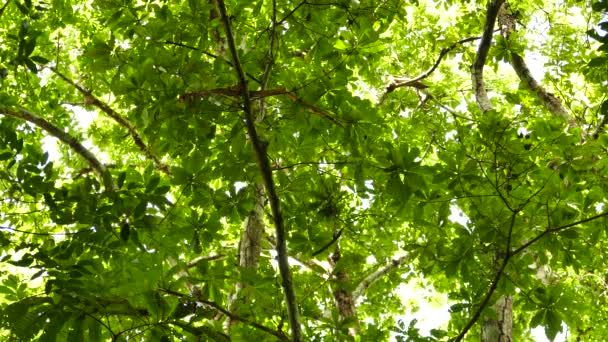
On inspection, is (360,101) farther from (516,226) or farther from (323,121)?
(516,226)

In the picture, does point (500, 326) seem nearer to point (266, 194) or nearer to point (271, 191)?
point (266, 194)

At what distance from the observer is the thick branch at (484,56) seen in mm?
4555

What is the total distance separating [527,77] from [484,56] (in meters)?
0.85

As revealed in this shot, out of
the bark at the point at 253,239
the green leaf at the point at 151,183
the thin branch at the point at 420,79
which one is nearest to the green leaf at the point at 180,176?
the green leaf at the point at 151,183

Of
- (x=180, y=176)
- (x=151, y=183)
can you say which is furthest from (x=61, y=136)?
(x=151, y=183)

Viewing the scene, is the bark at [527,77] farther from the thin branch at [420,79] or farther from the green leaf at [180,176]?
the green leaf at [180,176]

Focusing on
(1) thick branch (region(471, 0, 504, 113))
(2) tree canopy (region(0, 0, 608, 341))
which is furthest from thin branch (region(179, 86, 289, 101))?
(1) thick branch (region(471, 0, 504, 113))

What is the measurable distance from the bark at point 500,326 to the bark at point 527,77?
2268 mm

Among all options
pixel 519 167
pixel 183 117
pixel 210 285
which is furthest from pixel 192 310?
pixel 519 167

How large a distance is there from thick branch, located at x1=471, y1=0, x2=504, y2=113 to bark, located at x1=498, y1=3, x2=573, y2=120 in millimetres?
335

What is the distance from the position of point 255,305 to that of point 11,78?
20.2ft

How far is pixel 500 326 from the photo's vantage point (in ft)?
12.7

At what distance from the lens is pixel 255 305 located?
2.59 m

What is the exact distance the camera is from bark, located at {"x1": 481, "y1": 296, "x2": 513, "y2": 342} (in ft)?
12.5
